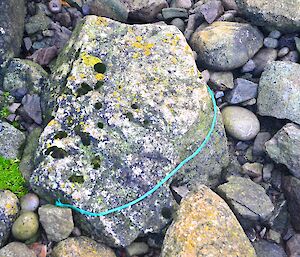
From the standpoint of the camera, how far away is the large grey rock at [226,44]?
687 centimetres

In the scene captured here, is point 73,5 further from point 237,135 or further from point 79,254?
point 79,254

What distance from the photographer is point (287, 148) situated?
625cm

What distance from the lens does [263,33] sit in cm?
732

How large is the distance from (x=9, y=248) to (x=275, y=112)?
11.9ft

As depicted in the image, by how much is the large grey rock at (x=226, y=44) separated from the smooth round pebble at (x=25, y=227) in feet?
10.2

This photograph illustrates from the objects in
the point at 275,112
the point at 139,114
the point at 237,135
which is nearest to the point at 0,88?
the point at 139,114

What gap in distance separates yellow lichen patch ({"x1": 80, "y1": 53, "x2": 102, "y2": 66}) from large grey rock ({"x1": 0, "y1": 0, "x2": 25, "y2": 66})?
1131mm

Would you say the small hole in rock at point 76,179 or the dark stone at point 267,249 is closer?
the small hole in rock at point 76,179

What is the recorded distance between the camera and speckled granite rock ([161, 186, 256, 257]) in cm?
521

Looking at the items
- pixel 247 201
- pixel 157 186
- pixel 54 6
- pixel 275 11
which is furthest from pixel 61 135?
pixel 275 11

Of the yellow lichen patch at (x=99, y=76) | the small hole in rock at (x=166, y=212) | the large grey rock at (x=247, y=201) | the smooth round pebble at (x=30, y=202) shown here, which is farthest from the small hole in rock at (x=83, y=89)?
the large grey rock at (x=247, y=201)

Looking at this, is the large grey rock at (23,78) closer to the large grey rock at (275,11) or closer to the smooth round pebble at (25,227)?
the smooth round pebble at (25,227)

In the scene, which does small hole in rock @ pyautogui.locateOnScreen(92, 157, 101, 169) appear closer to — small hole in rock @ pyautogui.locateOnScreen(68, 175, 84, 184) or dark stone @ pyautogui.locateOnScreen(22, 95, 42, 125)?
small hole in rock @ pyautogui.locateOnScreen(68, 175, 84, 184)

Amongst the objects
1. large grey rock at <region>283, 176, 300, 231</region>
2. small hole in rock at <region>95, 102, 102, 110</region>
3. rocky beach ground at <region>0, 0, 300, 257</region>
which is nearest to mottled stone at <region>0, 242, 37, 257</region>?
rocky beach ground at <region>0, 0, 300, 257</region>
